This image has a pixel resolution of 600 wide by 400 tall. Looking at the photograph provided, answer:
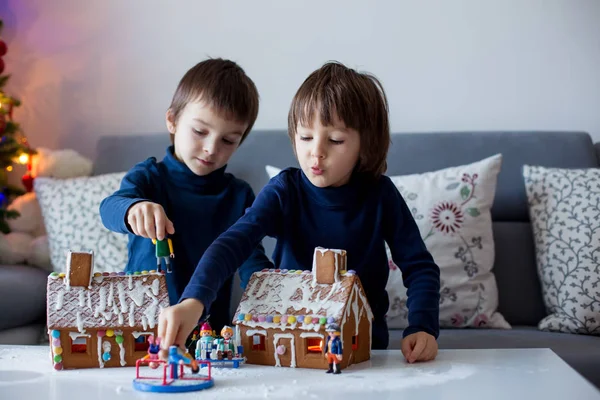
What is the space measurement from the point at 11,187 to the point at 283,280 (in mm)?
1685

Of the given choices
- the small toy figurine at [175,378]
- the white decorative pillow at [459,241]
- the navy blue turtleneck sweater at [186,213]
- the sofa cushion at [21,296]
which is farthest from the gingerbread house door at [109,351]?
the white decorative pillow at [459,241]

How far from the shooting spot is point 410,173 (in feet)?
7.48

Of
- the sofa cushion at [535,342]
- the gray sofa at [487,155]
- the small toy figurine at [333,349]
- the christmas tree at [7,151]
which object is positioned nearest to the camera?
the small toy figurine at [333,349]

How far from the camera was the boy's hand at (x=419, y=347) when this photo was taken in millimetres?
1199

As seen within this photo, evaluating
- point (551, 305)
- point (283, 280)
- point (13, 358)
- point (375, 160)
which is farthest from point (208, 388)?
point (551, 305)

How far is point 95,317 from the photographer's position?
3.69 feet

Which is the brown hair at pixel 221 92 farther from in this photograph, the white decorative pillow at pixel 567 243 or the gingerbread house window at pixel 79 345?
the white decorative pillow at pixel 567 243

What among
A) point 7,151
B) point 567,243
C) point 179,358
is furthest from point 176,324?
point 7,151

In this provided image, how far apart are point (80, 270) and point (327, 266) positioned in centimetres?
39

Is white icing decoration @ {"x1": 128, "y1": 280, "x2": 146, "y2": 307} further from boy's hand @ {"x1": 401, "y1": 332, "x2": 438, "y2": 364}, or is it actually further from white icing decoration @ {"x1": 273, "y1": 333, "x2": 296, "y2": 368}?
boy's hand @ {"x1": 401, "y1": 332, "x2": 438, "y2": 364}

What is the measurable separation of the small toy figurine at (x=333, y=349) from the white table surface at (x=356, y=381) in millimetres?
16

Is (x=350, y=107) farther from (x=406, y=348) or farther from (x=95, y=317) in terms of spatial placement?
(x=95, y=317)

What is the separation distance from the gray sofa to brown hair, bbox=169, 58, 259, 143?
2.40 feet

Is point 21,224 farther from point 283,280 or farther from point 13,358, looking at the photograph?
point 283,280
